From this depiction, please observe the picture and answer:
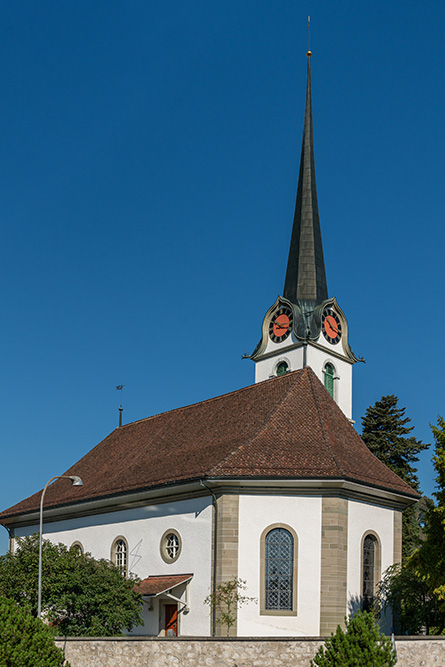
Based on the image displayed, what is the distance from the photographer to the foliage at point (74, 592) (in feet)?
82.6

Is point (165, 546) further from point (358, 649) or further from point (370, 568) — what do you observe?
point (358, 649)

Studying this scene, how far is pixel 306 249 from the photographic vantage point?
57.6 meters

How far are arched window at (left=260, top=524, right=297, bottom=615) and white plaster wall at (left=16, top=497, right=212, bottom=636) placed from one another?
1972 mm

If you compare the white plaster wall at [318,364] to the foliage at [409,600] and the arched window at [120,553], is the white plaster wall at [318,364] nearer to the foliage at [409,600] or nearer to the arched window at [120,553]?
the arched window at [120,553]

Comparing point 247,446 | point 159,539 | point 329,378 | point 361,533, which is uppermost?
point 329,378

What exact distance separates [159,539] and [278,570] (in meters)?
5.55

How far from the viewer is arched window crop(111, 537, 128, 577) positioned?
3219cm

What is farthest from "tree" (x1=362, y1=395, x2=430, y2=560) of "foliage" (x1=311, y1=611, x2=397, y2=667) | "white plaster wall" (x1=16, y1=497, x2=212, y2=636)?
"foliage" (x1=311, y1=611, x2=397, y2=667)

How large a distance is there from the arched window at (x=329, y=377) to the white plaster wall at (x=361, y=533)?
25.2m

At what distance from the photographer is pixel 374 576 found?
28.0 meters

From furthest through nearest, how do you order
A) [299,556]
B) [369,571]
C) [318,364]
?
1. [318,364]
2. [369,571]
3. [299,556]

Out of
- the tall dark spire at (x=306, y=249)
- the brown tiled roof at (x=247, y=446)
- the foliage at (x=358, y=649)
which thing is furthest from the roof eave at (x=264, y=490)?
the tall dark spire at (x=306, y=249)

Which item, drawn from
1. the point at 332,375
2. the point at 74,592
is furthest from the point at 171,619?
the point at 332,375

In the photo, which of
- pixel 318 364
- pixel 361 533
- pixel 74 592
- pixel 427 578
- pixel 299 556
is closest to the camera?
pixel 427 578
